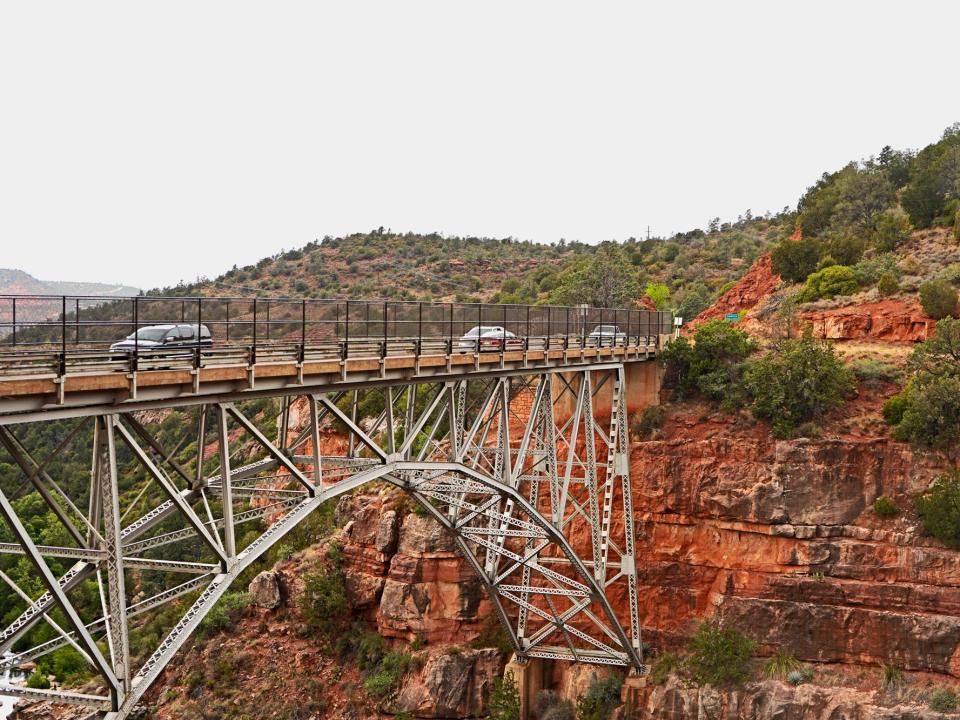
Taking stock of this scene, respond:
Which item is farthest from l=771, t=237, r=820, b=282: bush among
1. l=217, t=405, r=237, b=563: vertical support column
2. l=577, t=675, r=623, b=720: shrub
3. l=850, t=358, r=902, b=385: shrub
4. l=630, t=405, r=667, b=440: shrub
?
l=217, t=405, r=237, b=563: vertical support column

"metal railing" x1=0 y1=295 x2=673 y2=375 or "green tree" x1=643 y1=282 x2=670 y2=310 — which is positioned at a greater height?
"green tree" x1=643 y1=282 x2=670 y2=310

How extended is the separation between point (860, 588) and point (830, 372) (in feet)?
22.0

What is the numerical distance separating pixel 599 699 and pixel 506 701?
9.36ft

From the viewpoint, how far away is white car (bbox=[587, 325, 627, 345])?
32719 mm

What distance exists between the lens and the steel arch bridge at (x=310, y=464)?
13742 mm

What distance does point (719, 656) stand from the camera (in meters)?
29.6

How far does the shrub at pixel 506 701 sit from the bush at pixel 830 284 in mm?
18915

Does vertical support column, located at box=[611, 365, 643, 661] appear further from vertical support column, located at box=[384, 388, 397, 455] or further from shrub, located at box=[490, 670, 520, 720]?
vertical support column, located at box=[384, 388, 397, 455]

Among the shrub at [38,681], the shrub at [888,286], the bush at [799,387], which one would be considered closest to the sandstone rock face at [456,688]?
the bush at [799,387]

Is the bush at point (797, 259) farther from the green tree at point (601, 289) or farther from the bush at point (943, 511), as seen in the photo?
the bush at point (943, 511)

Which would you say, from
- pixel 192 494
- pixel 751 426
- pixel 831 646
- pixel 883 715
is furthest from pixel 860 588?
pixel 192 494

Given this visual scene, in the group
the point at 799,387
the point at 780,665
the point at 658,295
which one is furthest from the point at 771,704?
the point at 658,295

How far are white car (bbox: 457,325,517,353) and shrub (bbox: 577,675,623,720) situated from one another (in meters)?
10.4

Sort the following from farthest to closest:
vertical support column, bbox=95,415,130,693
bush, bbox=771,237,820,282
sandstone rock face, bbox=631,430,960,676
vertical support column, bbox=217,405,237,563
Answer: bush, bbox=771,237,820,282 < sandstone rock face, bbox=631,430,960,676 < vertical support column, bbox=217,405,237,563 < vertical support column, bbox=95,415,130,693
